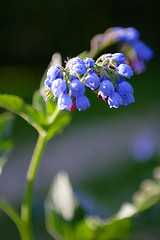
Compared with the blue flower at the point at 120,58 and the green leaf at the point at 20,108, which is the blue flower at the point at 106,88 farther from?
the green leaf at the point at 20,108

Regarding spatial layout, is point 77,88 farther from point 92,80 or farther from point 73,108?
point 73,108

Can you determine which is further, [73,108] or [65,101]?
[73,108]

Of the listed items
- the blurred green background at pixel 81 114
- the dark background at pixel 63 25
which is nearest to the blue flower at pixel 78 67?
the blurred green background at pixel 81 114

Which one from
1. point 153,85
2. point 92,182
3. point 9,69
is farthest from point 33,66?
point 92,182

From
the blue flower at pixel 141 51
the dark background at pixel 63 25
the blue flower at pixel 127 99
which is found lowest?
the dark background at pixel 63 25

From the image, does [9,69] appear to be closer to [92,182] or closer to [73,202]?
[92,182]

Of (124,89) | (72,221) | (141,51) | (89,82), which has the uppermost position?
(89,82)

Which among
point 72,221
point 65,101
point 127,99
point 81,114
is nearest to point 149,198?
point 72,221
